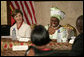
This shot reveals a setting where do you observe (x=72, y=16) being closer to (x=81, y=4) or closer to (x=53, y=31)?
(x=81, y=4)

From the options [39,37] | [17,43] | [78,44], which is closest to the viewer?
[39,37]

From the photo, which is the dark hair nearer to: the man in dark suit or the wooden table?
the man in dark suit

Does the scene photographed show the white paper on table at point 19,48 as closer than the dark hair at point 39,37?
No

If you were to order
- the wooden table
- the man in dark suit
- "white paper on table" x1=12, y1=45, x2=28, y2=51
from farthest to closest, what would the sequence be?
1. "white paper on table" x1=12, y1=45, x2=28, y2=51
2. the wooden table
3. the man in dark suit

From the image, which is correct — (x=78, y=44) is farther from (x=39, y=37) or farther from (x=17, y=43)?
(x=17, y=43)

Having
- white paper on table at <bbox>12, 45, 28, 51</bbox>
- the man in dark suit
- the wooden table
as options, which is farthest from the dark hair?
white paper on table at <bbox>12, 45, 28, 51</bbox>

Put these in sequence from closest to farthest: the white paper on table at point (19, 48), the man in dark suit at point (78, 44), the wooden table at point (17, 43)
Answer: the man in dark suit at point (78, 44) → the wooden table at point (17, 43) → the white paper on table at point (19, 48)

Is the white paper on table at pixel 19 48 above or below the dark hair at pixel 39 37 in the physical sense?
below

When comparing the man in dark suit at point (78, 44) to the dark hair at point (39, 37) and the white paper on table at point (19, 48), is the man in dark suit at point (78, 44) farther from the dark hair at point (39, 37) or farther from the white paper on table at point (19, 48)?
the white paper on table at point (19, 48)

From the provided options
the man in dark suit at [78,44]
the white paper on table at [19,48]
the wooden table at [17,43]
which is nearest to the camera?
the man in dark suit at [78,44]

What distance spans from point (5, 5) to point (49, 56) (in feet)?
12.5

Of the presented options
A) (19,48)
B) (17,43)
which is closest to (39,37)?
(19,48)

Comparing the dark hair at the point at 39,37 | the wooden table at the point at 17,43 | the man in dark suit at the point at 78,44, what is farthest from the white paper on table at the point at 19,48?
the dark hair at the point at 39,37

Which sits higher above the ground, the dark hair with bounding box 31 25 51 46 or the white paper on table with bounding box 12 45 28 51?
the dark hair with bounding box 31 25 51 46
